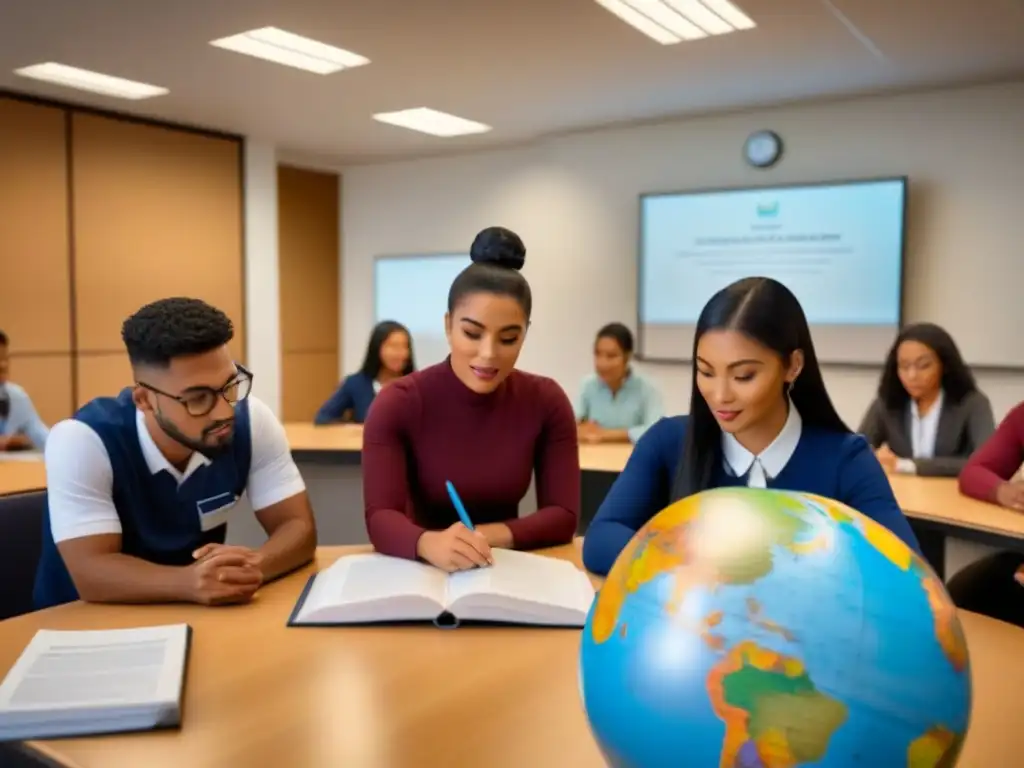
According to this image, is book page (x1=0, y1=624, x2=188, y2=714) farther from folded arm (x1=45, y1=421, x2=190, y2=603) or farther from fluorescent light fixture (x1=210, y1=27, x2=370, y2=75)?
fluorescent light fixture (x1=210, y1=27, x2=370, y2=75)

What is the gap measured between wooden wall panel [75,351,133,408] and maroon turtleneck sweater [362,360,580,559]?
439 cm

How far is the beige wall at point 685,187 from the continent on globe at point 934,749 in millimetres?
4732

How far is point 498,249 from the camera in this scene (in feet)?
5.96

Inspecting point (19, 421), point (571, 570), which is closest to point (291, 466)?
point (571, 570)

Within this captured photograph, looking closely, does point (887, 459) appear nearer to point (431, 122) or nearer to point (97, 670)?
point (97, 670)

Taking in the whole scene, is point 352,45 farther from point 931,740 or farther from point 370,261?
point 931,740

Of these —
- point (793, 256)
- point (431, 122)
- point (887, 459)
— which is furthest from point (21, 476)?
point (793, 256)

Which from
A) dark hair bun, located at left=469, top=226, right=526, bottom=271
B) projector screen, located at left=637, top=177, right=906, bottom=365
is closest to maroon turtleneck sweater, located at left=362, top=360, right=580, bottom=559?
dark hair bun, located at left=469, top=226, right=526, bottom=271

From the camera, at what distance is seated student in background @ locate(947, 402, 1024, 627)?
8.03ft

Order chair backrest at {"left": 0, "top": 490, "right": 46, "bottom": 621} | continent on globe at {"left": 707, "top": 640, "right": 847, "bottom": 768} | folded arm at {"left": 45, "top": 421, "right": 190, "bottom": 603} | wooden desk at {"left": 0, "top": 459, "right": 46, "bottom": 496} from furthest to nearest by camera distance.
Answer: wooden desk at {"left": 0, "top": 459, "right": 46, "bottom": 496} < chair backrest at {"left": 0, "top": 490, "right": 46, "bottom": 621} < folded arm at {"left": 45, "top": 421, "right": 190, "bottom": 603} < continent on globe at {"left": 707, "top": 640, "right": 847, "bottom": 768}

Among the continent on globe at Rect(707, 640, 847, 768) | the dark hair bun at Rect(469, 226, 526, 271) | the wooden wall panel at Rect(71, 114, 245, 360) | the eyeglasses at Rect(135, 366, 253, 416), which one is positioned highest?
the wooden wall panel at Rect(71, 114, 245, 360)

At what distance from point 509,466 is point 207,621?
69cm

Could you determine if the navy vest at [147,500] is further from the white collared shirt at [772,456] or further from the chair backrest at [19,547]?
the white collared shirt at [772,456]

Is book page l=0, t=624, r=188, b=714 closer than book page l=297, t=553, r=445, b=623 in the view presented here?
Yes
